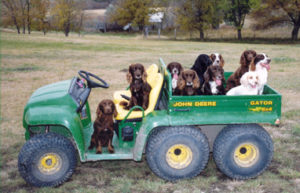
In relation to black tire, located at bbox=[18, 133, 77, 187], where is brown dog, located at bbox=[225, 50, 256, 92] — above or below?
above

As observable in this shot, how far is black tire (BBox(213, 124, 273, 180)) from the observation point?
4.33m

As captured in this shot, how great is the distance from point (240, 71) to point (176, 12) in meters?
36.4

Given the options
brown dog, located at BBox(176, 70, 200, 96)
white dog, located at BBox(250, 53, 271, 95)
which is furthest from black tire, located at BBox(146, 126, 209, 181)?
white dog, located at BBox(250, 53, 271, 95)

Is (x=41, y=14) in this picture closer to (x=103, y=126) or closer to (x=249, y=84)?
(x=103, y=126)

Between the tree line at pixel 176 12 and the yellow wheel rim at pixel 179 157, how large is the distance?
27.8m

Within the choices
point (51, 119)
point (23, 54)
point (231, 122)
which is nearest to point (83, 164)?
point (51, 119)

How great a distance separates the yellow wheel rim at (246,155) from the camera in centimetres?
443

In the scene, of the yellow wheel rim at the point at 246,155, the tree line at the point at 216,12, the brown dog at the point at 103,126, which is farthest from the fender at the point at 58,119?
the tree line at the point at 216,12

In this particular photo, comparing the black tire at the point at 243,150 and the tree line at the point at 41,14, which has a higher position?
the tree line at the point at 41,14

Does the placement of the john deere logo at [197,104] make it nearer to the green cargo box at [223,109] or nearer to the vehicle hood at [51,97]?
the green cargo box at [223,109]

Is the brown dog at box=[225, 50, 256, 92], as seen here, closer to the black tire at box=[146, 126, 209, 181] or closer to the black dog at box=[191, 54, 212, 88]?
the black dog at box=[191, 54, 212, 88]

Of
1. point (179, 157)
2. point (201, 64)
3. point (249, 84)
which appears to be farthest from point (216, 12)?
point (179, 157)

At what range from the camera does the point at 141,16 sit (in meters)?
42.3

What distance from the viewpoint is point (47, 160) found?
425 cm
